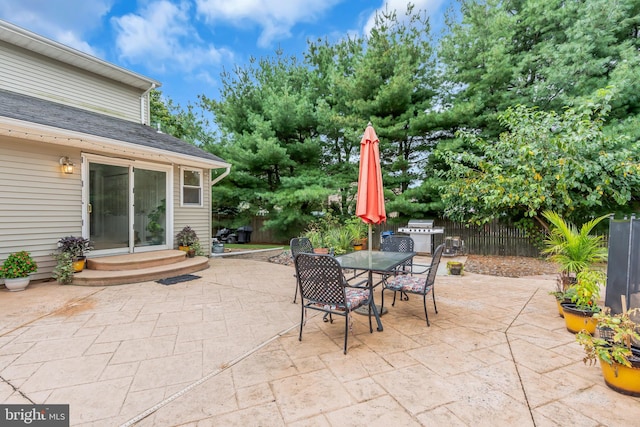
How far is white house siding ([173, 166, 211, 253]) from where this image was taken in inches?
298

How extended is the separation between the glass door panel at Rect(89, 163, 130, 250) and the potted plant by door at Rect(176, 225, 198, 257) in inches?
44.4

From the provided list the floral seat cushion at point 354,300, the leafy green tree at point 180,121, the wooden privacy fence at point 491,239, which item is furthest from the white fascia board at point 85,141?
the wooden privacy fence at point 491,239

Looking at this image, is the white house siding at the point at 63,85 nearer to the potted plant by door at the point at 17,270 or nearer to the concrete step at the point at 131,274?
the potted plant by door at the point at 17,270

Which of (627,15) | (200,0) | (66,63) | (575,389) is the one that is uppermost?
(200,0)

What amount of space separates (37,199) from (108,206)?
3.89 ft

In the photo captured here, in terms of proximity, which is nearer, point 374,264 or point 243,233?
point 374,264

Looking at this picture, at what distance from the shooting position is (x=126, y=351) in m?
2.77

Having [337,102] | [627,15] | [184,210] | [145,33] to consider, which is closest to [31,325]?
[184,210]

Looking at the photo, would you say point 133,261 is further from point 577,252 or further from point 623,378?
point 577,252

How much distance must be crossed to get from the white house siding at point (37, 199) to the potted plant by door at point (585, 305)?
8136 millimetres

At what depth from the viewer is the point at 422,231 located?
8836 millimetres

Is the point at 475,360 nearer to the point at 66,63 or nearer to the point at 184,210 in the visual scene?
the point at 184,210

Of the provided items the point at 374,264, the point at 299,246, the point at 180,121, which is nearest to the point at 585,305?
the point at 374,264

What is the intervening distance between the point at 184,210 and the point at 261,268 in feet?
9.13
